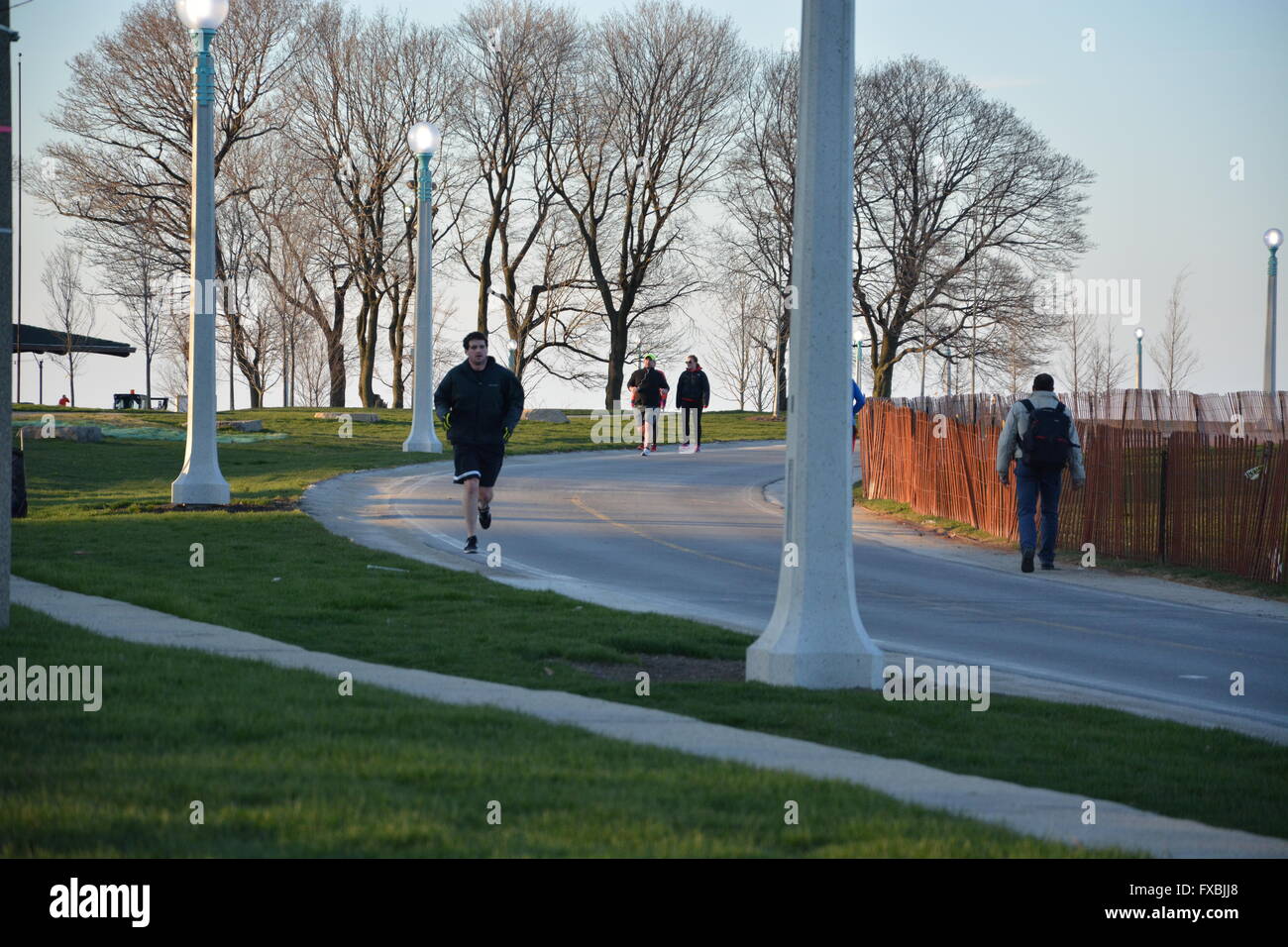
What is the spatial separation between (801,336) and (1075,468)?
28.6ft

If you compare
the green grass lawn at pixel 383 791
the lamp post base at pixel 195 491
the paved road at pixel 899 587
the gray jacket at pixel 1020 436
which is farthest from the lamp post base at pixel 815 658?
the lamp post base at pixel 195 491

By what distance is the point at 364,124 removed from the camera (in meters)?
55.3

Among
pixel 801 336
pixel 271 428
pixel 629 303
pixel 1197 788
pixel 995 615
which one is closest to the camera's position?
pixel 1197 788

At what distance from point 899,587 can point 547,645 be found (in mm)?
6228

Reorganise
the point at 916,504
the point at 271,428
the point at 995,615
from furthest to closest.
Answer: the point at 271,428
the point at 916,504
the point at 995,615

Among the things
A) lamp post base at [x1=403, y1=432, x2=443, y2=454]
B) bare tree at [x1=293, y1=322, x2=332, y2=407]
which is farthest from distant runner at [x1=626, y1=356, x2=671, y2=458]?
bare tree at [x1=293, y1=322, x2=332, y2=407]

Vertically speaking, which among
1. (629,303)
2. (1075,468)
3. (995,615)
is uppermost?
(629,303)

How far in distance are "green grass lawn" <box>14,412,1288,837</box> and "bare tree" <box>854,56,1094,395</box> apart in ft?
126

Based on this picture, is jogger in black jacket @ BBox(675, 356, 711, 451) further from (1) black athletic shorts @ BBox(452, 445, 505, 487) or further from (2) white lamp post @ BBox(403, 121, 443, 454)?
(1) black athletic shorts @ BBox(452, 445, 505, 487)

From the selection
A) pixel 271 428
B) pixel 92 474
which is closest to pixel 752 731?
pixel 92 474

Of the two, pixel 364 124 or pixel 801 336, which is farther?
pixel 364 124

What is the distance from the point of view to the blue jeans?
1714cm
